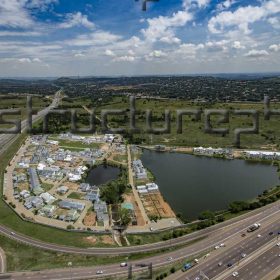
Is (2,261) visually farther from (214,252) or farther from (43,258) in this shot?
(214,252)

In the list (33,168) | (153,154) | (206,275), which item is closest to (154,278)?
(206,275)

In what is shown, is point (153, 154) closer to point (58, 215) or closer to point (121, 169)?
point (121, 169)

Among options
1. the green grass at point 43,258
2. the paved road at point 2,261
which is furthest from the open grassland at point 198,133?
the paved road at point 2,261

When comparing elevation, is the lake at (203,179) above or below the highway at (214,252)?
below

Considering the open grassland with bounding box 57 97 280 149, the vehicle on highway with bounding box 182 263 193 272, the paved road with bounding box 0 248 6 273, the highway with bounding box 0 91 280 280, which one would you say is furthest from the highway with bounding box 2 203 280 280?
the open grassland with bounding box 57 97 280 149

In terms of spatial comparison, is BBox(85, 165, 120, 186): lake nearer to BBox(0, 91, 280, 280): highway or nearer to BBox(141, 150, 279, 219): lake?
BBox(141, 150, 279, 219): lake

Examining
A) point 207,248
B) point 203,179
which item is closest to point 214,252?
point 207,248

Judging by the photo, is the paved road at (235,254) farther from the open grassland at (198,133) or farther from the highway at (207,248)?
the open grassland at (198,133)
